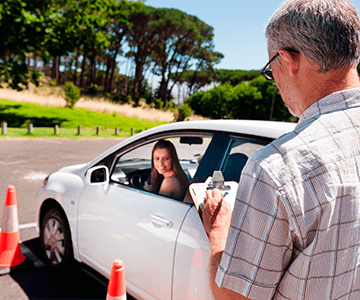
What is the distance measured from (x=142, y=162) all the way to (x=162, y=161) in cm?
84

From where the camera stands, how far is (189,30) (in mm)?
38438

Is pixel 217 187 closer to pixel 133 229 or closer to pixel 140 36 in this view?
pixel 133 229

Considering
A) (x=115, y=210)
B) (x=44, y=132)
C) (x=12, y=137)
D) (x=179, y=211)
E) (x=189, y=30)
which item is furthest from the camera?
(x=189, y=30)

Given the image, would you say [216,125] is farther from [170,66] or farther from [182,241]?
[170,66]

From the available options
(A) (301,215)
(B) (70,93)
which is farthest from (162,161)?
(B) (70,93)

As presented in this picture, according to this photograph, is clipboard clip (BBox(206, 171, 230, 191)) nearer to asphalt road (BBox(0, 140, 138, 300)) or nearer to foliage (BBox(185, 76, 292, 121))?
asphalt road (BBox(0, 140, 138, 300))

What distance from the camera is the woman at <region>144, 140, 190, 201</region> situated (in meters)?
2.38

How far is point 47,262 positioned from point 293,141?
10.7ft

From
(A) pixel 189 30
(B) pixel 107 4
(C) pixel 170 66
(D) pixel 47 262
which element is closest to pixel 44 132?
(B) pixel 107 4

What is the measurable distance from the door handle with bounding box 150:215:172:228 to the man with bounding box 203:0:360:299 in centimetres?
109

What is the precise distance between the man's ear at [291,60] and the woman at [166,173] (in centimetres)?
142

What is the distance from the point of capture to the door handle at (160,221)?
2055 millimetres

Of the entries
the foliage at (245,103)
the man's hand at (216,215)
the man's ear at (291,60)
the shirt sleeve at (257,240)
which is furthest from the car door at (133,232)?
the foliage at (245,103)

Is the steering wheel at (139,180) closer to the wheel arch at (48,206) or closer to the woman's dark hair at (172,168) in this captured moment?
the woman's dark hair at (172,168)
